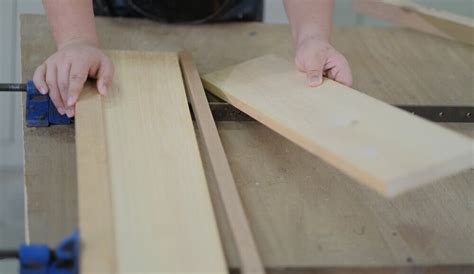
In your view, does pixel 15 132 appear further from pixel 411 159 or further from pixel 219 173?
pixel 411 159

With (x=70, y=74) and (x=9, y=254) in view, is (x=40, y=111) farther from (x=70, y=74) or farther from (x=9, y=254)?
(x=9, y=254)

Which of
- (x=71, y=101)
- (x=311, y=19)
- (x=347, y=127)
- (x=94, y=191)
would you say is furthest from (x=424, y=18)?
(x=94, y=191)

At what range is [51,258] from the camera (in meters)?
0.70

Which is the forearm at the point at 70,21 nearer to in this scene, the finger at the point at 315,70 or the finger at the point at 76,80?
the finger at the point at 76,80

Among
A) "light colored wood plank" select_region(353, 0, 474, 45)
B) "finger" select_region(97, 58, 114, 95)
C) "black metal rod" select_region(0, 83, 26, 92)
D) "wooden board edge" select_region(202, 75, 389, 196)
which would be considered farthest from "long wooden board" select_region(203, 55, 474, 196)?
"light colored wood plank" select_region(353, 0, 474, 45)

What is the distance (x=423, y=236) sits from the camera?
33.3 inches

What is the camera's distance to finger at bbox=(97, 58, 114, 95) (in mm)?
964

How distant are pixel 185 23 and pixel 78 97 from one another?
0.50 meters

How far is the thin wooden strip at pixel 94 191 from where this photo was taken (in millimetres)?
692

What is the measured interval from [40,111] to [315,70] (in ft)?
1.22

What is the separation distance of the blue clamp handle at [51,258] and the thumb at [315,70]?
44 centimetres

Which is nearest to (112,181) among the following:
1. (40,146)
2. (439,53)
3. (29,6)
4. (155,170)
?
(155,170)

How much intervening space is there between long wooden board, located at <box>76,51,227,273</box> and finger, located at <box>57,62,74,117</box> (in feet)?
0.08

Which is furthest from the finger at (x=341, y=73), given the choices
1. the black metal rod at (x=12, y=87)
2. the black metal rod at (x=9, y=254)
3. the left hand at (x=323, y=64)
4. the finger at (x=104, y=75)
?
the black metal rod at (x=9, y=254)
